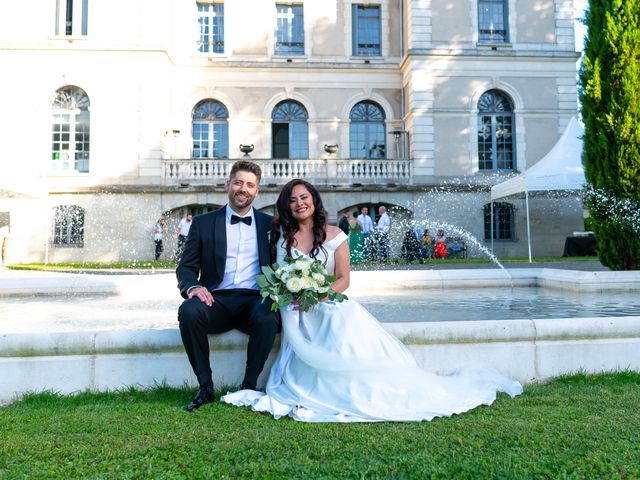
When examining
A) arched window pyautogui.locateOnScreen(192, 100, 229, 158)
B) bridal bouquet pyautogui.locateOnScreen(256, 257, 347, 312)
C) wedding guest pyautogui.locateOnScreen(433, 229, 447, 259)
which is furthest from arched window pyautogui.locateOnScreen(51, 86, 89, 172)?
bridal bouquet pyautogui.locateOnScreen(256, 257, 347, 312)

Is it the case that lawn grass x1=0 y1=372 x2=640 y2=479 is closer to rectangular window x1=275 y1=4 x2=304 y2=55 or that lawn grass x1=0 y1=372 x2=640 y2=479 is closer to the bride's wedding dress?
the bride's wedding dress

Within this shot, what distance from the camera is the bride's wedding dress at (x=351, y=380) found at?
3234 mm

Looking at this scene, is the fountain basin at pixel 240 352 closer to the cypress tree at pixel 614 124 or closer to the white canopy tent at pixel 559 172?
the cypress tree at pixel 614 124

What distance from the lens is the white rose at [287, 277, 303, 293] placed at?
138 inches

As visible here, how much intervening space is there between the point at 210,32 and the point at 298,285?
20.6m

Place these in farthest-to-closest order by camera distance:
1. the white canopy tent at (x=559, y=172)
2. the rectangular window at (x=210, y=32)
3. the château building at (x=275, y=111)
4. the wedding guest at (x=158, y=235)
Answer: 1. the rectangular window at (x=210, y=32)
2. the château building at (x=275, y=111)
3. the wedding guest at (x=158, y=235)
4. the white canopy tent at (x=559, y=172)

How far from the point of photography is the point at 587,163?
11172 mm

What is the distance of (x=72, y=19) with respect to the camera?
1978 centimetres

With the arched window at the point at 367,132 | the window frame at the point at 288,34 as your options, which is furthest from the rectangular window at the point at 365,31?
the window frame at the point at 288,34

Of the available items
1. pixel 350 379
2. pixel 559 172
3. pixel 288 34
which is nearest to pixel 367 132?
→ pixel 288 34

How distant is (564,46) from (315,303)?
21382 millimetres

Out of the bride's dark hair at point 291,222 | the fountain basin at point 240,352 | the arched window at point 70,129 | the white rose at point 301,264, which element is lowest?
the fountain basin at point 240,352

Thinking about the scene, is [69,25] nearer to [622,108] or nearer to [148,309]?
[148,309]

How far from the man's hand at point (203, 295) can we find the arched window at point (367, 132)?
19.0m
